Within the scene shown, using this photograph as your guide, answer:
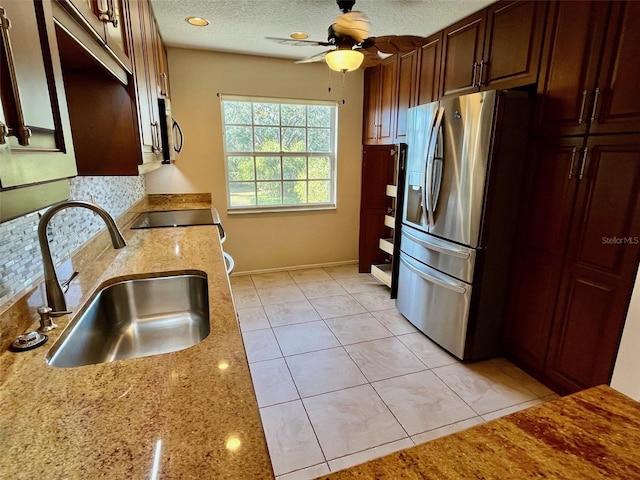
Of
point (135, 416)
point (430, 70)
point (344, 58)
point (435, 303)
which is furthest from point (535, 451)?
point (430, 70)

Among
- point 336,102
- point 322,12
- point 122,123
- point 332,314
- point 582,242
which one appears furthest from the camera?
point 336,102

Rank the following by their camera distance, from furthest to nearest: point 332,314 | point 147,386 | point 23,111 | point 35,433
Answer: point 332,314 < point 147,386 < point 35,433 < point 23,111

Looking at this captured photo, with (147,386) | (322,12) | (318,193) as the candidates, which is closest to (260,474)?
(147,386)

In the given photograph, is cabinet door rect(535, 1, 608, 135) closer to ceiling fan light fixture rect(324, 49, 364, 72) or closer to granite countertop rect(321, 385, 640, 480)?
ceiling fan light fixture rect(324, 49, 364, 72)

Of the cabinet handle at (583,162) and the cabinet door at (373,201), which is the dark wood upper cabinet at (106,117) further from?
the cabinet door at (373,201)

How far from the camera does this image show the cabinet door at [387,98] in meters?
3.46

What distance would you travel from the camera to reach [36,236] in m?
1.10

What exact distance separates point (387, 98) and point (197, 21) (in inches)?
77.2

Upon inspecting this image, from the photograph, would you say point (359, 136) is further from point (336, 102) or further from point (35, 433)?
point (35, 433)

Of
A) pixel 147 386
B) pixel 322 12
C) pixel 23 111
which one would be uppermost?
pixel 322 12

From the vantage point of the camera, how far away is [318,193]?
4.21m

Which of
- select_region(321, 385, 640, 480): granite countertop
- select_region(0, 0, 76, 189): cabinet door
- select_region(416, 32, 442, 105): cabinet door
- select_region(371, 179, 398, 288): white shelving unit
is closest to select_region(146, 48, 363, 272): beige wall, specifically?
select_region(371, 179, 398, 288): white shelving unit

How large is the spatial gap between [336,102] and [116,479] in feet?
A: 13.3

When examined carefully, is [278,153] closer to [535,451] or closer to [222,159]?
[222,159]
